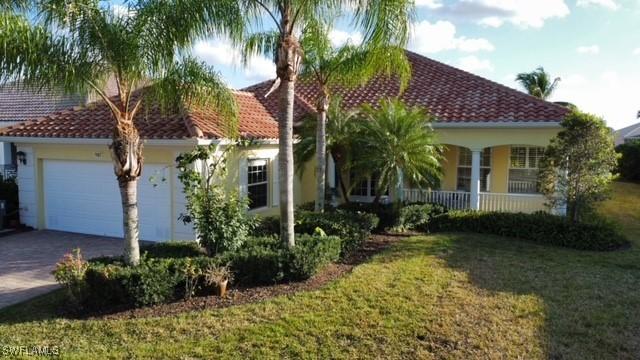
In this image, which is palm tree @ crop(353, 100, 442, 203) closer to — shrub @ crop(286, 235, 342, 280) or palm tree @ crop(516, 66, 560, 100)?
shrub @ crop(286, 235, 342, 280)

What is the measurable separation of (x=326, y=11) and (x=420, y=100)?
856cm

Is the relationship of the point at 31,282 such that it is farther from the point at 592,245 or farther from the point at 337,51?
the point at 592,245

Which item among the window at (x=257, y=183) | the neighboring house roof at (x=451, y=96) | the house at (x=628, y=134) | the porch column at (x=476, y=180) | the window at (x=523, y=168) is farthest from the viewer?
the house at (x=628, y=134)

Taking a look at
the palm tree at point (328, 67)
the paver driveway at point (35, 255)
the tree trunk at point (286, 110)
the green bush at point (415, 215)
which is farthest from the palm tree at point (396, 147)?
the paver driveway at point (35, 255)

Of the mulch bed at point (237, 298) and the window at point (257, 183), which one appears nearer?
the mulch bed at point (237, 298)

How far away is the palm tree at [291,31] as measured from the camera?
8945 millimetres

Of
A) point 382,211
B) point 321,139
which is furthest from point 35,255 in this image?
point 382,211

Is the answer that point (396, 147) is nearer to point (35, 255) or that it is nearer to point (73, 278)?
point (73, 278)

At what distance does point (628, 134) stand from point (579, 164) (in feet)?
100

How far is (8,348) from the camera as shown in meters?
6.08

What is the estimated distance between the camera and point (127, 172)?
8.16m

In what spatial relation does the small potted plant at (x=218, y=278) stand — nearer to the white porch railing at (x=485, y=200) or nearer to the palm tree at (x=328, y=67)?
the palm tree at (x=328, y=67)

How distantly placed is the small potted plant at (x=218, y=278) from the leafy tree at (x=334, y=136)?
263 inches

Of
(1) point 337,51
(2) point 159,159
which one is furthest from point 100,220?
(1) point 337,51
